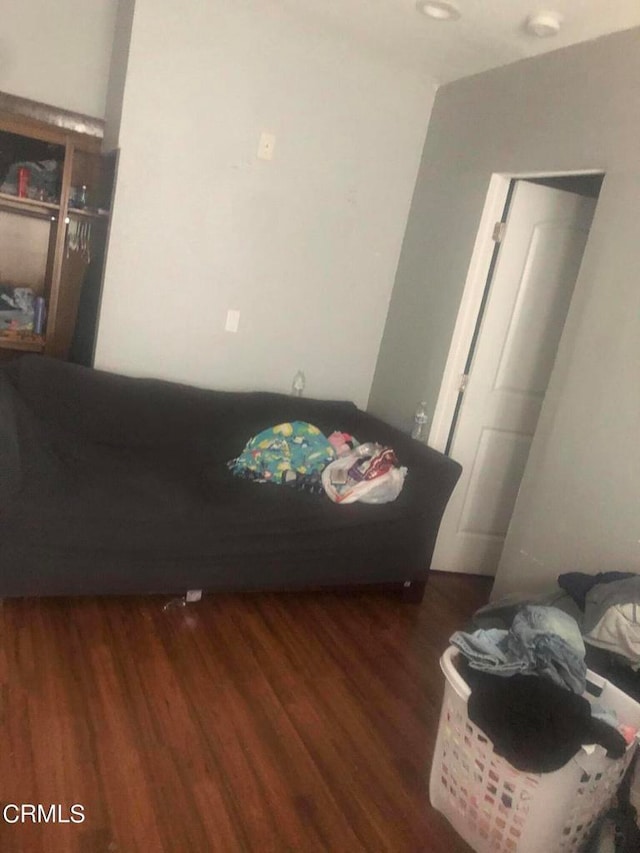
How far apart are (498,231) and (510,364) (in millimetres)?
640

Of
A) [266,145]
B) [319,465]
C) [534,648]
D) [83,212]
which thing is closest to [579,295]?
[319,465]

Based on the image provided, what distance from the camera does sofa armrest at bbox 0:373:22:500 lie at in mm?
2244

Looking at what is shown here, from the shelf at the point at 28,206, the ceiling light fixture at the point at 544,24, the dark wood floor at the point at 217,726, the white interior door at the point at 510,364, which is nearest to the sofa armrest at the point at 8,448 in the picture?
the dark wood floor at the point at 217,726

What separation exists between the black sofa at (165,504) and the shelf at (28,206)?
0.91 metres

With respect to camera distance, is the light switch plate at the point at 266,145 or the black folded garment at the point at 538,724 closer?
the black folded garment at the point at 538,724

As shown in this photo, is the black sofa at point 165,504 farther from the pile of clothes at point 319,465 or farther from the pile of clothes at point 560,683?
the pile of clothes at point 560,683

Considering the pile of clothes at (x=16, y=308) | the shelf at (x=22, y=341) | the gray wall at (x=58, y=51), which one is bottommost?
the shelf at (x=22, y=341)

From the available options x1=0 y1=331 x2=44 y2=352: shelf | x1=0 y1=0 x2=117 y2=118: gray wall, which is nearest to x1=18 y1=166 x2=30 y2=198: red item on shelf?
x1=0 y1=0 x2=117 y2=118: gray wall

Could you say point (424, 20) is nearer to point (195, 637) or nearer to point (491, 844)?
point (195, 637)

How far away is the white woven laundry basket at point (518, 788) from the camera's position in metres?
1.60

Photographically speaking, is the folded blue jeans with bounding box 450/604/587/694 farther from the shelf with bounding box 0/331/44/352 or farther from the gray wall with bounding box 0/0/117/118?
the gray wall with bounding box 0/0/117/118

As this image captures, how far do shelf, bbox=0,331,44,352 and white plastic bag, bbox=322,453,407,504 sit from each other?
1669 millimetres

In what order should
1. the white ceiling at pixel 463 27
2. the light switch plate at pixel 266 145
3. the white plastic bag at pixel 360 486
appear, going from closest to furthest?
the white ceiling at pixel 463 27
the white plastic bag at pixel 360 486
the light switch plate at pixel 266 145

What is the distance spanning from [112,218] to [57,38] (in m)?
1.06
